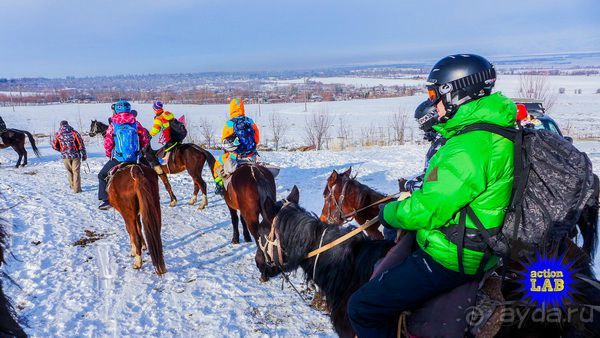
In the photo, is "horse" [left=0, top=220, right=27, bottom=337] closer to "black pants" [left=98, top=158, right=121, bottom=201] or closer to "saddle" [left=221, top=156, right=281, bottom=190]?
"saddle" [left=221, top=156, right=281, bottom=190]

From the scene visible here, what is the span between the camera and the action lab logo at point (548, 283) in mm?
2145

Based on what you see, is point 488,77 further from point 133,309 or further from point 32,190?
point 32,190

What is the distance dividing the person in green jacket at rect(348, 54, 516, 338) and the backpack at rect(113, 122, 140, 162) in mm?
5243

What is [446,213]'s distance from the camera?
211cm

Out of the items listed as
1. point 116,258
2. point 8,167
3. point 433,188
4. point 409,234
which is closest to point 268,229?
point 409,234

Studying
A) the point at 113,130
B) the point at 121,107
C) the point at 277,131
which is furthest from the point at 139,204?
the point at 277,131

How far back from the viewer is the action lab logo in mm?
2145

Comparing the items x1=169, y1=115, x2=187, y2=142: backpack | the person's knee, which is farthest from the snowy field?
the person's knee

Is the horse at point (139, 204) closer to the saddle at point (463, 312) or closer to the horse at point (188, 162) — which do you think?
the horse at point (188, 162)

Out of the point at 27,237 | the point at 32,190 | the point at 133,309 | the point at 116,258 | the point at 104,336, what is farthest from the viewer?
the point at 32,190

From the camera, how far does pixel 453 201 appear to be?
6.77 feet

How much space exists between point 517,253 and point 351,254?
132 centimetres

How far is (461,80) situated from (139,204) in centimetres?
531

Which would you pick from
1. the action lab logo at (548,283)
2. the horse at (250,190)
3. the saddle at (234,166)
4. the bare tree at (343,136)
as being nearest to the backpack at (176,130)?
the saddle at (234,166)
